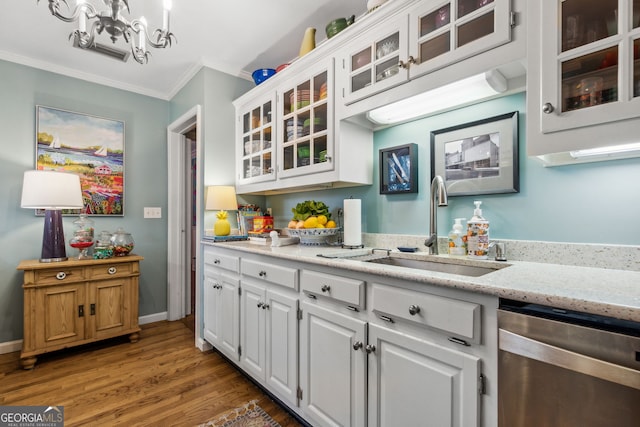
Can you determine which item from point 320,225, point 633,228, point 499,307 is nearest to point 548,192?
point 633,228

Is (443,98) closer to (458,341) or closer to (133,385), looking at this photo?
(458,341)

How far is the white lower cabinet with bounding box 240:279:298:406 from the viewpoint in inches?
61.9

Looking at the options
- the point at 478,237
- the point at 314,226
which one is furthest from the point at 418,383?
the point at 314,226

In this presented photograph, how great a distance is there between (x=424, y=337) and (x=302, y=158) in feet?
4.57

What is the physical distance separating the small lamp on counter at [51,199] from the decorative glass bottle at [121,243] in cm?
37

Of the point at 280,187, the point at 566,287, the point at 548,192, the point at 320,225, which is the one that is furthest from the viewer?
the point at 280,187

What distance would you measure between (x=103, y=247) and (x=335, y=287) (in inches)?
95.9

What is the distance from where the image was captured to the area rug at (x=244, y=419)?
1.61 meters

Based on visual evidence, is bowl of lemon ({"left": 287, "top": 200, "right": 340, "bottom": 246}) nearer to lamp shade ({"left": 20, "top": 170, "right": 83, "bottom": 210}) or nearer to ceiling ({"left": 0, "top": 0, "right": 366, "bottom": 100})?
ceiling ({"left": 0, "top": 0, "right": 366, "bottom": 100})

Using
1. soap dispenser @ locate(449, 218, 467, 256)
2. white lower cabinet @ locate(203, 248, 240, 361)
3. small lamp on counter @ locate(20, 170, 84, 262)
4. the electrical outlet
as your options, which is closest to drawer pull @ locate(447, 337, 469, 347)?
soap dispenser @ locate(449, 218, 467, 256)

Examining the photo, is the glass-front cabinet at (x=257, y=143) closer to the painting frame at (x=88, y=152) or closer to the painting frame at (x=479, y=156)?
the painting frame at (x=479, y=156)

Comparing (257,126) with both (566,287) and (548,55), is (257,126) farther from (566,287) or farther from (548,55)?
(566,287)

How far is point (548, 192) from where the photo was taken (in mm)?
1268

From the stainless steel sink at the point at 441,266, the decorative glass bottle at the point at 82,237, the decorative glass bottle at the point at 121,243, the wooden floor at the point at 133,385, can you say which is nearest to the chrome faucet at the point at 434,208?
the stainless steel sink at the point at 441,266
